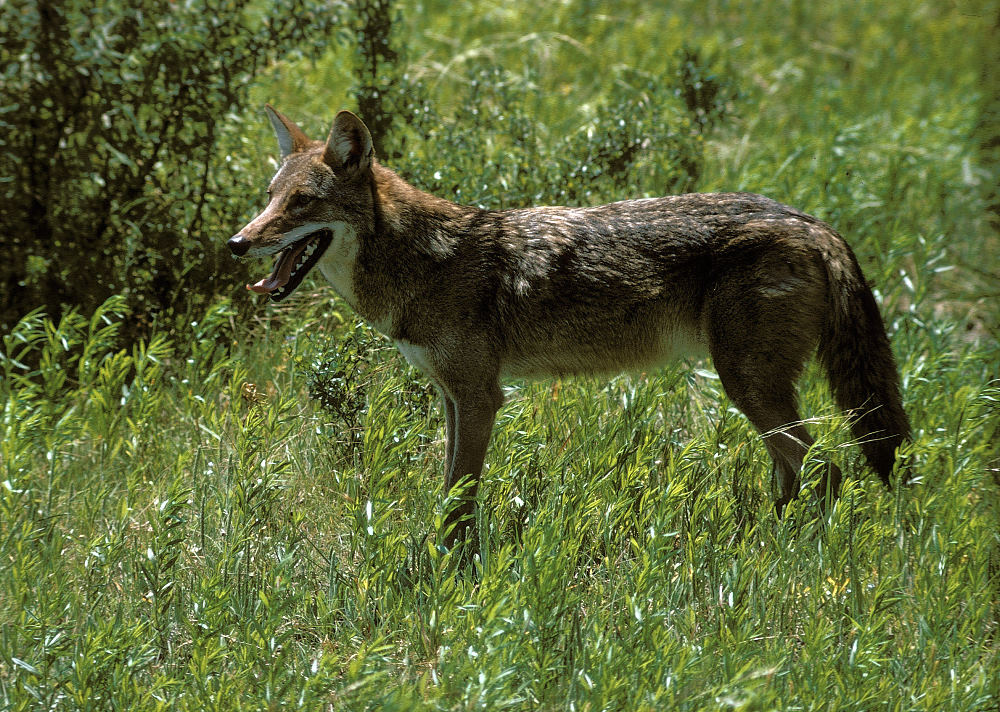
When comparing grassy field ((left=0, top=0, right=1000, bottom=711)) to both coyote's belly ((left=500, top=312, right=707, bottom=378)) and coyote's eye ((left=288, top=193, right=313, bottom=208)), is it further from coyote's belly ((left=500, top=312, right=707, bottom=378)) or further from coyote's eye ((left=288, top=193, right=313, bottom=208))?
coyote's eye ((left=288, top=193, right=313, bottom=208))

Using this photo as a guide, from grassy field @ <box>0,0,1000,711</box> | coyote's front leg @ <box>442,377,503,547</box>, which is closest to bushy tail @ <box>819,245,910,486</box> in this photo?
grassy field @ <box>0,0,1000,711</box>

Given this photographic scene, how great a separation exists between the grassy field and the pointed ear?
930 mm

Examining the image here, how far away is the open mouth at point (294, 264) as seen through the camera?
4.43m

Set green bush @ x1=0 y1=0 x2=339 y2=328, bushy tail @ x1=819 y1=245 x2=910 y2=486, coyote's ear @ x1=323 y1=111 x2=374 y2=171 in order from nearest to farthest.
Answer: coyote's ear @ x1=323 y1=111 x2=374 y2=171 < bushy tail @ x1=819 y1=245 x2=910 y2=486 < green bush @ x1=0 y1=0 x2=339 y2=328

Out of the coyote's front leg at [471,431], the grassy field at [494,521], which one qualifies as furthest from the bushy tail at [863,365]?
the coyote's front leg at [471,431]

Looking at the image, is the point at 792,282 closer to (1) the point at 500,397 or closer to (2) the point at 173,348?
(1) the point at 500,397

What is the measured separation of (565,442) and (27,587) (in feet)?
8.10

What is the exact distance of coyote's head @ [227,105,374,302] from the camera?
4.44m

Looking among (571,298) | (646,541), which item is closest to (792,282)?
(571,298)

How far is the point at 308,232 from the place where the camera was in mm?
4512

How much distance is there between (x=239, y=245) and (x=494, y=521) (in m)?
1.53

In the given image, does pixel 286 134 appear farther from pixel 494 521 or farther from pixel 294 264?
pixel 494 521

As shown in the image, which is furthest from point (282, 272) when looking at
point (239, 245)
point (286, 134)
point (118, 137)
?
point (118, 137)

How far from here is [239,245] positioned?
4281 mm
